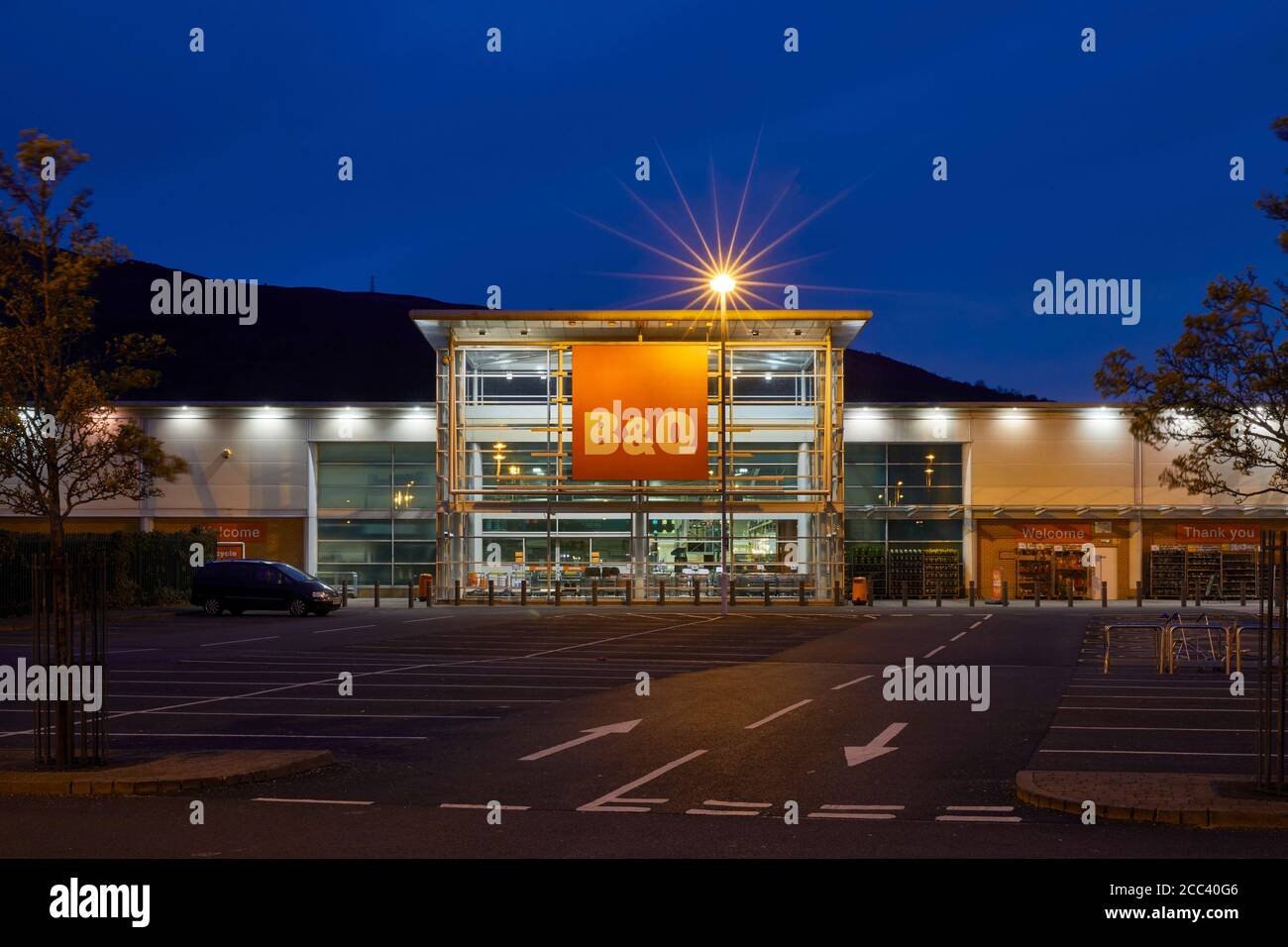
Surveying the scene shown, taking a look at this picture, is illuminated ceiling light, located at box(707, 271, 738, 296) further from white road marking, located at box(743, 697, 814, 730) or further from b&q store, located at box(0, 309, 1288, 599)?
white road marking, located at box(743, 697, 814, 730)

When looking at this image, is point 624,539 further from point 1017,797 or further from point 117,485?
point 1017,797

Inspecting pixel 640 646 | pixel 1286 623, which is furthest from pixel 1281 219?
pixel 640 646

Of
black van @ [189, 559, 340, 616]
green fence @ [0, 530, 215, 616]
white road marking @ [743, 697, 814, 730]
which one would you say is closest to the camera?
white road marking @ [743, 697, 814, 730]

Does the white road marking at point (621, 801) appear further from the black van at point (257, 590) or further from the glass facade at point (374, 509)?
the glass facade at point (374, 509)

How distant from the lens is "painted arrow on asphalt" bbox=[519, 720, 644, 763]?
42.1 ft

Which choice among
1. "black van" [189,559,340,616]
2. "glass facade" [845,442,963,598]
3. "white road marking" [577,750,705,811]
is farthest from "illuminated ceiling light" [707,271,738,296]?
"white road marking" [577,750,705,811]

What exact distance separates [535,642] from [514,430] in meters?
21.7

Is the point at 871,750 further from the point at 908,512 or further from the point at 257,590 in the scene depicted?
the point at 908,512

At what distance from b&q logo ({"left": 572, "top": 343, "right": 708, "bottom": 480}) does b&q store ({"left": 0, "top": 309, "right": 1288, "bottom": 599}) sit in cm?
8

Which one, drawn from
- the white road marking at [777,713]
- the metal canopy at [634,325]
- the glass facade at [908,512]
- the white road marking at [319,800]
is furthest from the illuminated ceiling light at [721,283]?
the white road marking at [319,800]

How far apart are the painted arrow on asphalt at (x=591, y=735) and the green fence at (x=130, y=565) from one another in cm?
2585

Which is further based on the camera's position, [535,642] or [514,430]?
[514,430]

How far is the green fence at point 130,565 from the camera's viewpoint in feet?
121

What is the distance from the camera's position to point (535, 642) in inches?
1093
